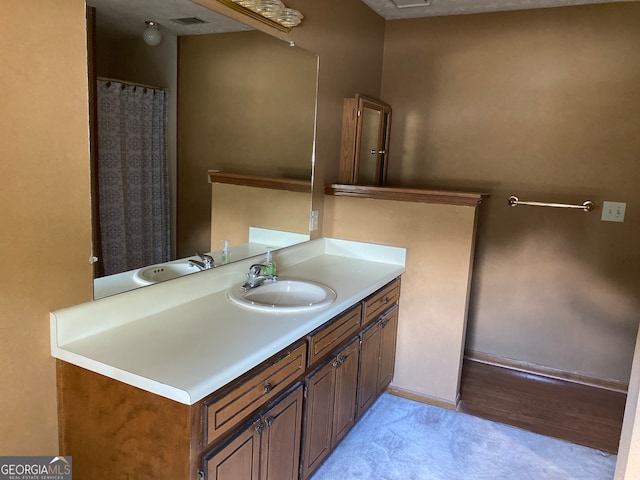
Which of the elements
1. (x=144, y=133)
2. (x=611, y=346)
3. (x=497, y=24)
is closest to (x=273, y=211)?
(x=144, y=133)

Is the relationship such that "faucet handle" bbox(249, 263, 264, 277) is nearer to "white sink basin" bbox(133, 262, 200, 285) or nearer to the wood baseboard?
"white sink basin" bbox(133, 262, 200, 285)

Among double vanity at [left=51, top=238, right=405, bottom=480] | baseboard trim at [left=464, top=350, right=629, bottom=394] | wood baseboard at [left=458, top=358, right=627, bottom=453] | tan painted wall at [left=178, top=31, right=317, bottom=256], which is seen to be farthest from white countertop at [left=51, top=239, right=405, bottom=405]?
baseboard trim at [left=464, top=350, right=629, bottom=394]

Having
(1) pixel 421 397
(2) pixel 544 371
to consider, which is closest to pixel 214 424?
(1) pixel 421 397

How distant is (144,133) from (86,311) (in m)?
0.61

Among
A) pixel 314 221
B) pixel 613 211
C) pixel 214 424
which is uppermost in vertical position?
pixel 613 211

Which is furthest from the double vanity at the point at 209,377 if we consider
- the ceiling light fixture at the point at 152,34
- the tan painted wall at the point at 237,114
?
the ceiling light fixture at the point at 152,34

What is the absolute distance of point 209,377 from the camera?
1209mm

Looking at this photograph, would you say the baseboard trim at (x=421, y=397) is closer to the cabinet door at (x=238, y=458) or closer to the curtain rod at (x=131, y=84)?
the cabinet door at (x=238, y=458)

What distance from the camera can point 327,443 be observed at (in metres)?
1.94

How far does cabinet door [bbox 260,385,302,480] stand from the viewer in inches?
58.6

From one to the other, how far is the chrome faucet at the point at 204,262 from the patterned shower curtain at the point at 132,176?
0.46 feet

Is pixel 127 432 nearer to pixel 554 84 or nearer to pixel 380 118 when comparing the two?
pixel 380 118

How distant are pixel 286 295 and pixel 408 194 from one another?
36.2 inches

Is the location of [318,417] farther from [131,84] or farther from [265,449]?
[131,84]
